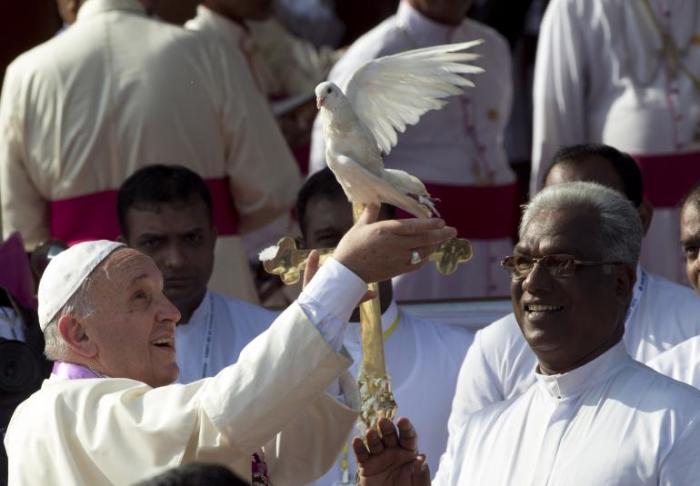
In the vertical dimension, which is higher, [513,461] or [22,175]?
[513,461]

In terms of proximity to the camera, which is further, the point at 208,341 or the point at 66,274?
the point at 208,341

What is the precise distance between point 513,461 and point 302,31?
6151 millimetres

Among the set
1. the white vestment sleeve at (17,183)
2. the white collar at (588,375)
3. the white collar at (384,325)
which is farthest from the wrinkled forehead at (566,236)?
the white vestment sleeve at (17,183)

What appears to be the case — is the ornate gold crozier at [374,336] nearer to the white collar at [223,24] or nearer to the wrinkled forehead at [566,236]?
the wrinkled forehead at [566,236]

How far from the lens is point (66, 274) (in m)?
4.49

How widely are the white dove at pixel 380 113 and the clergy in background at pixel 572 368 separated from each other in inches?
19.0

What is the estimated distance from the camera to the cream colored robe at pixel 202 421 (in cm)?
408

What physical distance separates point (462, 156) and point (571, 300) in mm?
3504

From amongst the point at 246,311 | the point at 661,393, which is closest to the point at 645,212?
the point at 246,311

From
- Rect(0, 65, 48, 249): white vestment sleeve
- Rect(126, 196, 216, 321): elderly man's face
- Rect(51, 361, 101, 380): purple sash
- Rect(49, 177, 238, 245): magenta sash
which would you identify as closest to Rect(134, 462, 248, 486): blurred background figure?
Rect(51, 361, 101, 380): purple sash

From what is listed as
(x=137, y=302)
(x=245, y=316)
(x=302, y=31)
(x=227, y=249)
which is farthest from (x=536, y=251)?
(x=302, y=31)

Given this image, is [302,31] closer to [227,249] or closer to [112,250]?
[227,249]

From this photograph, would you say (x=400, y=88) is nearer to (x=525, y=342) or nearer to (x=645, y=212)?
(x=525, y=342)

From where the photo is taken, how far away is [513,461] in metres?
4.52
